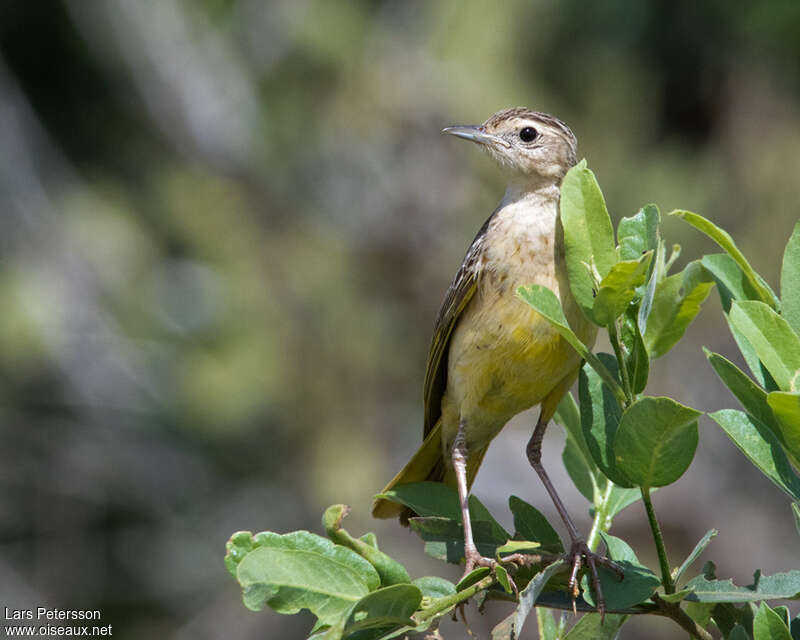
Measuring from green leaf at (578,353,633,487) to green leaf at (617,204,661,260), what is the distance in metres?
0.23

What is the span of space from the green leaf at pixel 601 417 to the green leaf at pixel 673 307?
123 millimetres

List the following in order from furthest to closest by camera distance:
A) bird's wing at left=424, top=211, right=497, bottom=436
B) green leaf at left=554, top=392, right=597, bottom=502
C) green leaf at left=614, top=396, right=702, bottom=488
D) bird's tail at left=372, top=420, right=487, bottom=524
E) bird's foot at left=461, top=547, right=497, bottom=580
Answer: bird's tail at left=372, top=420, right=487, bottom=524 < bird's wing at left=424, top=211, right=497, bottom=436 < green leaf at left=554, top=392, right=597, bottom=502 < bird's foot at left=461, top=547, right=497, bottom=580 < green leaf at left=614, top=396, right=702, bottom=488

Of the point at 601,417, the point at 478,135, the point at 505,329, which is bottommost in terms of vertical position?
the point at 601,417

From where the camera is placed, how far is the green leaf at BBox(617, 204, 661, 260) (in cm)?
220

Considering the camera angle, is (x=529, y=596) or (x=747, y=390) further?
(x=529, y=596)

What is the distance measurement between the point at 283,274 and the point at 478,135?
6.80 m

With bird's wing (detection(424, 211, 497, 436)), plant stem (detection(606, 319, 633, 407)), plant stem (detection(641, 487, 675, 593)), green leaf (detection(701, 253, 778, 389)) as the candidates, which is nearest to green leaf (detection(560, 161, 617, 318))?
plant stem (detection(606, 319, 633, 407))

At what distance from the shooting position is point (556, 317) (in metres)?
2.10

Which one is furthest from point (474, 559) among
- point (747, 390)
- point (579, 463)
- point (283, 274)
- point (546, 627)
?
point (283, 274)

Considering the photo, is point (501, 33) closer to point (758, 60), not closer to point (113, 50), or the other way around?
point (758, 60)

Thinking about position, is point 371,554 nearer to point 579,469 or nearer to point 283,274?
point 579,469

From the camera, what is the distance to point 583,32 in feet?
40.9

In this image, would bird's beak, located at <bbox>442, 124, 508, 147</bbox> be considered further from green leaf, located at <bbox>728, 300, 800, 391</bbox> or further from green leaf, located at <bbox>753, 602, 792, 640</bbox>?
green leaf, located at <bbox>753, 602, 792, 640</bbox>

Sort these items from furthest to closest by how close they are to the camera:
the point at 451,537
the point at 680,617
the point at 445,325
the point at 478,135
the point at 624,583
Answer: the point at 478,135 → the point at 445,325 → the point at 451,537 → the point at 624,583 → the point at 680,617
